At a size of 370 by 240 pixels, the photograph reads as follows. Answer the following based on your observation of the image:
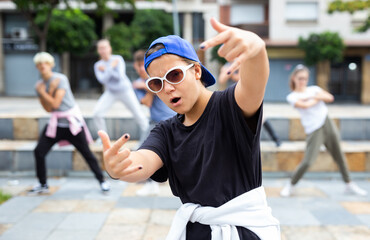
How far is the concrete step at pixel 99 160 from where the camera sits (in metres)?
6.85

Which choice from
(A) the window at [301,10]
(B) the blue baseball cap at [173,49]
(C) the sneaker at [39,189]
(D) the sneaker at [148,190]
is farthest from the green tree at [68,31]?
(B) the blue baseball cap at [173,49]

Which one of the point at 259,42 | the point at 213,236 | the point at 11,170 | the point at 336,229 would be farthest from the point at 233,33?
the point at 11,170

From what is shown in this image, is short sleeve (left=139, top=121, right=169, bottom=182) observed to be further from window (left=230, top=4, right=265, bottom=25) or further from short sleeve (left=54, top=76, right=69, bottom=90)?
window (left=230, top=4, right=265, bottom=25)

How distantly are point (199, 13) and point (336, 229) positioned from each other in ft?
81.4

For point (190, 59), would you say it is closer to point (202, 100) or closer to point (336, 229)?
point (202, 100)

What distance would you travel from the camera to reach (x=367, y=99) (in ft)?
77.8

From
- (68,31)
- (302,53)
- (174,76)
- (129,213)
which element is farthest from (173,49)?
(302,53)

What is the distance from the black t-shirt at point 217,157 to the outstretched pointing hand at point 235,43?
376 millimetres

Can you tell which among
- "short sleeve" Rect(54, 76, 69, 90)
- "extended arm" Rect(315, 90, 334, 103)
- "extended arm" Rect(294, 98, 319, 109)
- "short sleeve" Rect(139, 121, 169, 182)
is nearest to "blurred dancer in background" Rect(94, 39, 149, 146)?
"short sleeve" Rect(54, 76, 69, 90)

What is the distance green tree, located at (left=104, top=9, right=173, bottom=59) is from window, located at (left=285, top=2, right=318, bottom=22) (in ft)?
24.2

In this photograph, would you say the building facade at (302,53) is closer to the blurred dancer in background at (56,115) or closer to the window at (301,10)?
the window at (301,10)

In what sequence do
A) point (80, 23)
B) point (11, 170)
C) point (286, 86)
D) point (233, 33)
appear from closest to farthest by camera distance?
point (233, 33) → point (11, 170) → point (80, 23) → point (286, 86)

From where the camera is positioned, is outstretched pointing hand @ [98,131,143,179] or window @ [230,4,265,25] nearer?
outstretched pointing hand @ [98,131,143,179]

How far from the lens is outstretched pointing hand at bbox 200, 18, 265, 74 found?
120 centimetres
